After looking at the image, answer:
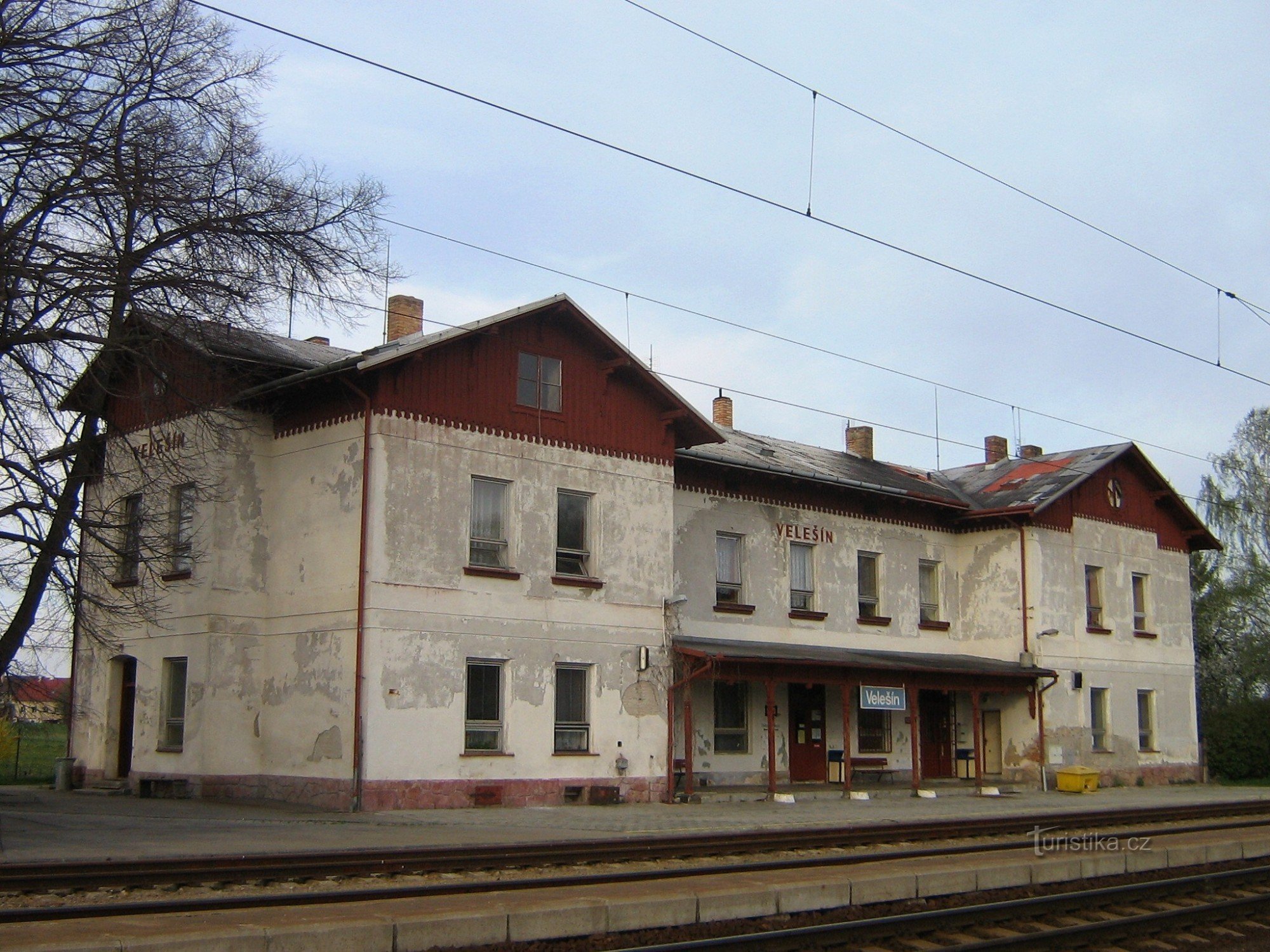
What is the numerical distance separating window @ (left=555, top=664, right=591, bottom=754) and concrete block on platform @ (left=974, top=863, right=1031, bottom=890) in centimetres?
1010

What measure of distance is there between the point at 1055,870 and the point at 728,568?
13849 millimetres

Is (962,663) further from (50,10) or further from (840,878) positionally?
(50,10)

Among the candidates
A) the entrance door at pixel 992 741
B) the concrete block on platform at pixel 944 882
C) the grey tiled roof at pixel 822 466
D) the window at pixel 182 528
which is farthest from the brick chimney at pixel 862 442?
the concrete block on platform at pixel 944 882

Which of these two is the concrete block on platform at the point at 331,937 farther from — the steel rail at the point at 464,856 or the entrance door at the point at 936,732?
the entrance door at the point at 936,732

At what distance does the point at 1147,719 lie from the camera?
33.7m

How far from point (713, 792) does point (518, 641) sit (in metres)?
5.24

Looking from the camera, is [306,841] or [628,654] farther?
[628,654]

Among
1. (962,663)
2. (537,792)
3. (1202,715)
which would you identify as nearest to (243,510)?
(537,792)

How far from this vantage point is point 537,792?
20.8 meters

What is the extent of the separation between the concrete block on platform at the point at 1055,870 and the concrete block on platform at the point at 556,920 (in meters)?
5.18

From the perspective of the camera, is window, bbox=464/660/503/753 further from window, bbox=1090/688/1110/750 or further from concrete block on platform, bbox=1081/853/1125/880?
window, bbox=1090/688/1110/750

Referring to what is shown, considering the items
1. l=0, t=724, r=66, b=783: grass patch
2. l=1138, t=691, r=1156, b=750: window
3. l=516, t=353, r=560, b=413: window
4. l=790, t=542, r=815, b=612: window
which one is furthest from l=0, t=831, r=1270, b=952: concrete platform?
Result: l=1138, t=691, r=1156, b=750: window

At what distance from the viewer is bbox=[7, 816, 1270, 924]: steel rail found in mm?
9250

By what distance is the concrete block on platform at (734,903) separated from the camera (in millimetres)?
10055
